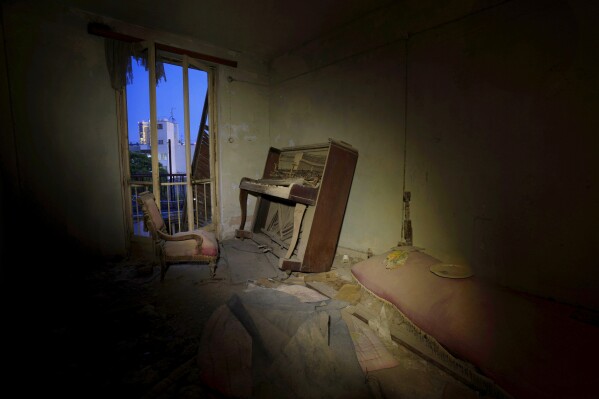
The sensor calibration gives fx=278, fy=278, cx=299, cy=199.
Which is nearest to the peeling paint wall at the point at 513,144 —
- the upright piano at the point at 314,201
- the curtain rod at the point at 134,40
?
the upright piano at the point at 314,201

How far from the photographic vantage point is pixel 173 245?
3270mm

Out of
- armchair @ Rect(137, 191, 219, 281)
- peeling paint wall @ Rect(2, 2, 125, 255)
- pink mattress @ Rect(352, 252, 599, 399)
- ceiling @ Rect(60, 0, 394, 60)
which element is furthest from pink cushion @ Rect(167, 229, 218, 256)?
ceiling @ Rect(60, 0, 394, 60)

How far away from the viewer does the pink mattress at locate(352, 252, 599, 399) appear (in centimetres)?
145

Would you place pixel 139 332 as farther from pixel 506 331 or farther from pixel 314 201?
pixel 506 331

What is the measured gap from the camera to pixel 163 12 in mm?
3764

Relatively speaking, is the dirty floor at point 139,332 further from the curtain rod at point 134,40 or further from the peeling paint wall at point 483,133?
Result: the curtain rod at point 134,40

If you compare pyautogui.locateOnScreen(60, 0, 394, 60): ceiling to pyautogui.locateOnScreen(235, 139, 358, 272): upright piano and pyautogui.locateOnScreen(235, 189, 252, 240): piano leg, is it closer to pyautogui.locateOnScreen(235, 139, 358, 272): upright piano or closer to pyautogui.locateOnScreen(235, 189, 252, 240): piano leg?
pyautogui.locateOnScreen(235, 139, 358, 272): upright piano

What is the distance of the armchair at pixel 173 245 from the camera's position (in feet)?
10.4

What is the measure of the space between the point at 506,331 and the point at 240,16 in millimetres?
4469

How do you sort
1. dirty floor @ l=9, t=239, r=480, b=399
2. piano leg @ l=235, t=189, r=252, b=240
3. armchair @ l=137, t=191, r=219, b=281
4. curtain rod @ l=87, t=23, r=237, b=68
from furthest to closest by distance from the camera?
piano leg @ l=235, t=189, r=252, b=240, curtain rod @ l=87, t=23, r=237, b=68, armchair @ l=137, t=191, r=219, b=281, dirty floor @ l=9, t=239, r=480, b=399

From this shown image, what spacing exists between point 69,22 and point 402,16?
14.0 ft

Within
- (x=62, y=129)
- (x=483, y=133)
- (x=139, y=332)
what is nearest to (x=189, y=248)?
(x=139, y=332)

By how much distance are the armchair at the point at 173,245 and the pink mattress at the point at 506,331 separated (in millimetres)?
1989

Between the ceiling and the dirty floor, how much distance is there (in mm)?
3373
